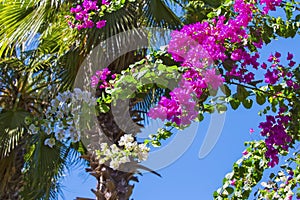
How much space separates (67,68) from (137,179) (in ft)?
4.08

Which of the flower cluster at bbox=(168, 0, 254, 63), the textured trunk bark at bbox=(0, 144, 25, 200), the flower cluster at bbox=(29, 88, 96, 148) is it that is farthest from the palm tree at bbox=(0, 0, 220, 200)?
the flower cluster at bbox=(168, 0, 254, 63)

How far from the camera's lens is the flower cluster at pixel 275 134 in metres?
2.79

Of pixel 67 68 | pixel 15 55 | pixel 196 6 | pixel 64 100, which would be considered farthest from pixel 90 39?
pixel 15 55

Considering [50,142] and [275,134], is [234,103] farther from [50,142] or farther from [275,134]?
[50,142]

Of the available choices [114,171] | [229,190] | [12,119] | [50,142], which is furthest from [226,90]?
[12,119]

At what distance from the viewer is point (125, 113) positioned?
3930mm

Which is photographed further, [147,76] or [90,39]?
[90,39]

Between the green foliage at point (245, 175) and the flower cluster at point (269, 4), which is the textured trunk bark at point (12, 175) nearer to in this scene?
the green foliage at point (245, 175)

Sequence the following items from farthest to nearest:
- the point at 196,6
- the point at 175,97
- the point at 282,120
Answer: the point at 196,6
the point at 282,120
the point at 175,97

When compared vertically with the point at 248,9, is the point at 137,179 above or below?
below

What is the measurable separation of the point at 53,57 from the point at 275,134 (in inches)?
126

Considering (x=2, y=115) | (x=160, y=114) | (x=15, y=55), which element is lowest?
(x=160, y=114)

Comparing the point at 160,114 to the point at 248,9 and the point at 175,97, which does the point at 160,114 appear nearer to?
the point at 175,97

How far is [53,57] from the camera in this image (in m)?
5.42
